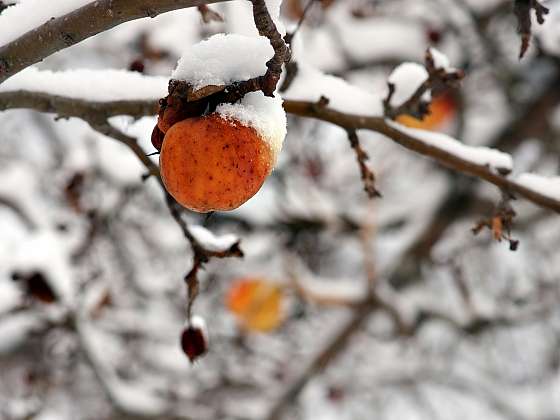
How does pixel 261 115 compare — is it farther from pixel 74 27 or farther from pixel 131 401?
pixel 131 401

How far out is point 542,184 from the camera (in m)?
1.21

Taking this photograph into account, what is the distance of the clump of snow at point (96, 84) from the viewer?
1178 mm

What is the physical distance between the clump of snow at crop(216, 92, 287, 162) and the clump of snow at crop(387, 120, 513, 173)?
41 centimetres

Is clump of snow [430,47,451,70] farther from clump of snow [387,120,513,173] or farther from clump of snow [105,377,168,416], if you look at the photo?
clump of snow [105,377,168,416]

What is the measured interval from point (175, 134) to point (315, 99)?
0.49 metres

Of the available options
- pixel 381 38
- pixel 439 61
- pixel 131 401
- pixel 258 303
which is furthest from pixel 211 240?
pixel 258 303

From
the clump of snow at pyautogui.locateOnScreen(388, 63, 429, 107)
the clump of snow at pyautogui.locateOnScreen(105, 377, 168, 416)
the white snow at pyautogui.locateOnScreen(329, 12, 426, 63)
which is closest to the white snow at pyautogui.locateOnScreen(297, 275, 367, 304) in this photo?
the clump of snow at pyautogui.locateOnScreen(105, 377, 168, 416)

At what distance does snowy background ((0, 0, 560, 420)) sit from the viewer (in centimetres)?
320

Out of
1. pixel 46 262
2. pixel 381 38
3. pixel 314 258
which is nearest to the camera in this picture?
pixel 46 262

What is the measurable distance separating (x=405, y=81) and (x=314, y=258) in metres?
3.56

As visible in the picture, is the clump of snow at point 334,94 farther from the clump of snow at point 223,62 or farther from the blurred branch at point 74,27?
the blurred branch at point 74,27

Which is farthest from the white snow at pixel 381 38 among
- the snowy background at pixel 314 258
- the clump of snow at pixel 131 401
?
the clump of snow at pixel 131 401

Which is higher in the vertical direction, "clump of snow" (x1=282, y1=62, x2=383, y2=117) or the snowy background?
the snowy background

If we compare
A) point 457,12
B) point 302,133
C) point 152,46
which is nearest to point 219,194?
point 152,46
